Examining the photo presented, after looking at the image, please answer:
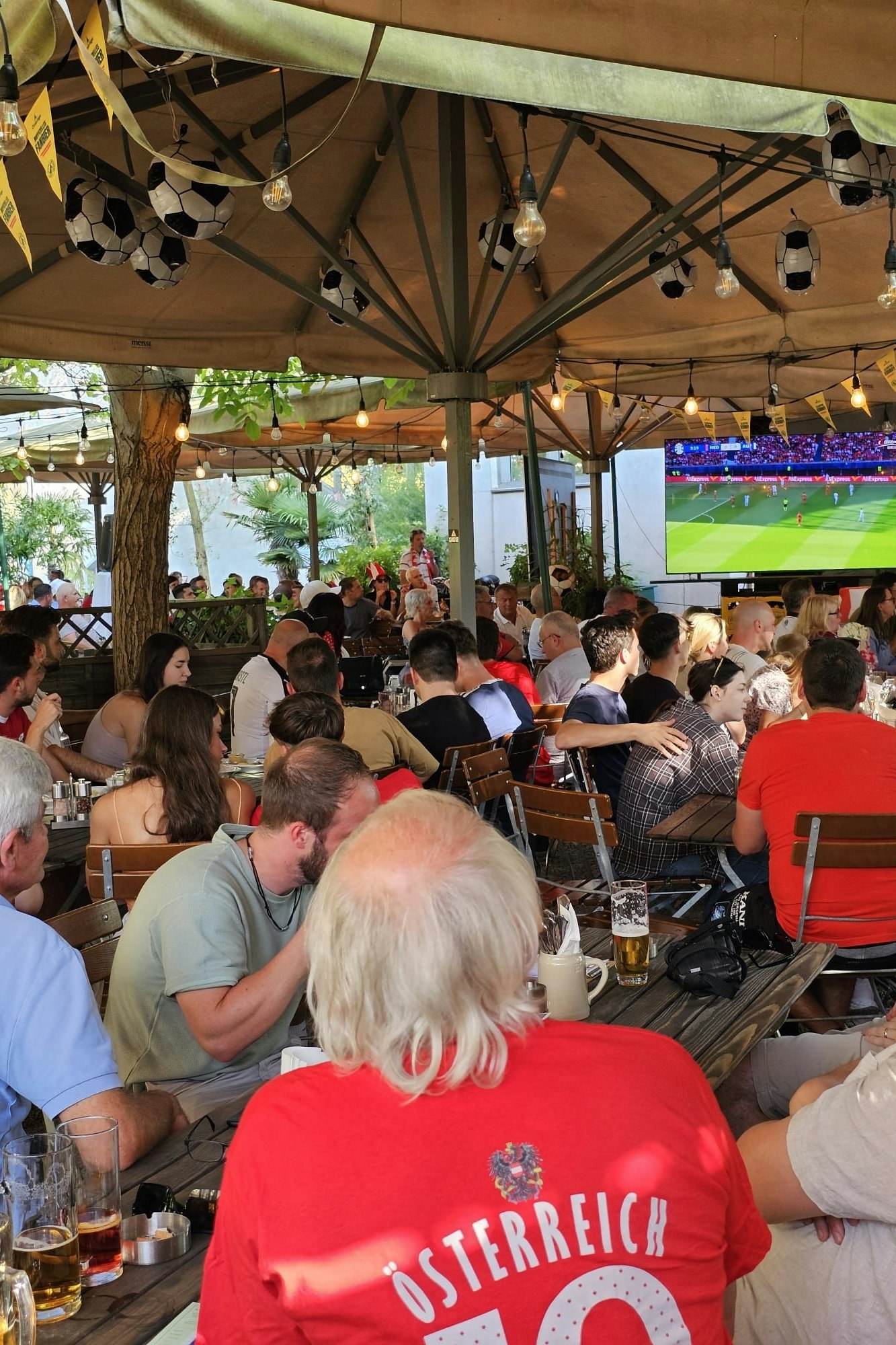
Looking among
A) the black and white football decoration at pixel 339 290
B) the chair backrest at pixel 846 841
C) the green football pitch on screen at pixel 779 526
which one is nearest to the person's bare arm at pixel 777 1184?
the chair backrest at pixel 846 841

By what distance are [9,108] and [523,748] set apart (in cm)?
409

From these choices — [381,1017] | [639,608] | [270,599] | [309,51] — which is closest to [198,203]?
[309,51]

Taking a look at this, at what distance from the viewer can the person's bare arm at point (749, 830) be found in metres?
4.10

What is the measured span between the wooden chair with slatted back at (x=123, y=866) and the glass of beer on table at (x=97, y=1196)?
1.86 metres

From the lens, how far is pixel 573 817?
4.61 meters

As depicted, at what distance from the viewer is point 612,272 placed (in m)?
5.92

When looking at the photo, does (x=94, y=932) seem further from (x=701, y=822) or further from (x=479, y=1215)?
(x=701, y=822)

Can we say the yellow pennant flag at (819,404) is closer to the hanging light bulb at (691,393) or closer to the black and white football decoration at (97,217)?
the hanging light bulb at (691,393)

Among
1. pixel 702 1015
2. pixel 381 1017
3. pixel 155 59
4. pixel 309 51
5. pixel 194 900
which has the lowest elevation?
pixel 702 1015

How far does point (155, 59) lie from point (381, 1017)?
9.47 ft

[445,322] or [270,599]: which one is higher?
[445,322]

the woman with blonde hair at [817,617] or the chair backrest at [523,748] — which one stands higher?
the woman with blonde hair at [817,617]

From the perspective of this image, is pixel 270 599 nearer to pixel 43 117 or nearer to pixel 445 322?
pixel 445 322

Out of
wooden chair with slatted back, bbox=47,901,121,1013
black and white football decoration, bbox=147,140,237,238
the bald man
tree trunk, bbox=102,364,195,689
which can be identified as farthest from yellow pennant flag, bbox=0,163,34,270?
tree trunk, bbox=102,364,195,689
